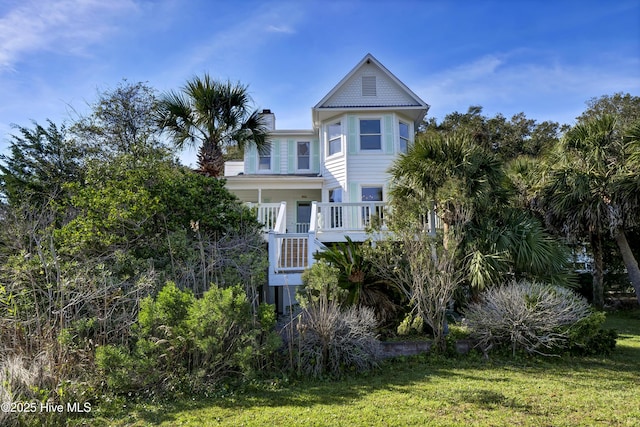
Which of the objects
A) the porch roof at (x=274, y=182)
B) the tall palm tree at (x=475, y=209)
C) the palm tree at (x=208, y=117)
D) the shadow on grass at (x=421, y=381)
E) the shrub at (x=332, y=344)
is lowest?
the shadow on grass at (x=421, y=381)

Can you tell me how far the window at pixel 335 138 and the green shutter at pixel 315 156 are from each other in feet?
5.49

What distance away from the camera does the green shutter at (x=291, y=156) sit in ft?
62.8

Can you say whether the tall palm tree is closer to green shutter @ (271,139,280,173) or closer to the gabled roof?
the gabled roof

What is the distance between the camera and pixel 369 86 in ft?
56.3

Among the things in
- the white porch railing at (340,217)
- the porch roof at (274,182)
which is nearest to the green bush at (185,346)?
the white porch railing at (340,217)

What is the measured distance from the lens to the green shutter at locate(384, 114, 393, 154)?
16.7m

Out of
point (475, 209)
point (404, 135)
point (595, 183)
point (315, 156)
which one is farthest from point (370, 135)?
point (595, 183)

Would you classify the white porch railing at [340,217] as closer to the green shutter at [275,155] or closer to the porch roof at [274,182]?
the porch roof at [274,182]

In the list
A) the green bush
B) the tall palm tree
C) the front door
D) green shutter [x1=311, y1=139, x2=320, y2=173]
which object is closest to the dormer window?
green shutter [x1=311, y1=139, x2=320, y2=173]

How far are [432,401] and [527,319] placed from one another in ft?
10.9

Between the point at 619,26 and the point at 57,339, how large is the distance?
499 inches

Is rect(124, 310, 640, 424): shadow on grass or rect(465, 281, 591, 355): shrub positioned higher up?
rect(465, 281, 591, 355): shrub

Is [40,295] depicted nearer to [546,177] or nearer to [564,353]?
[564,353]

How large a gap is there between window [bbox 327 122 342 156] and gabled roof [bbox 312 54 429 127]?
601mm
